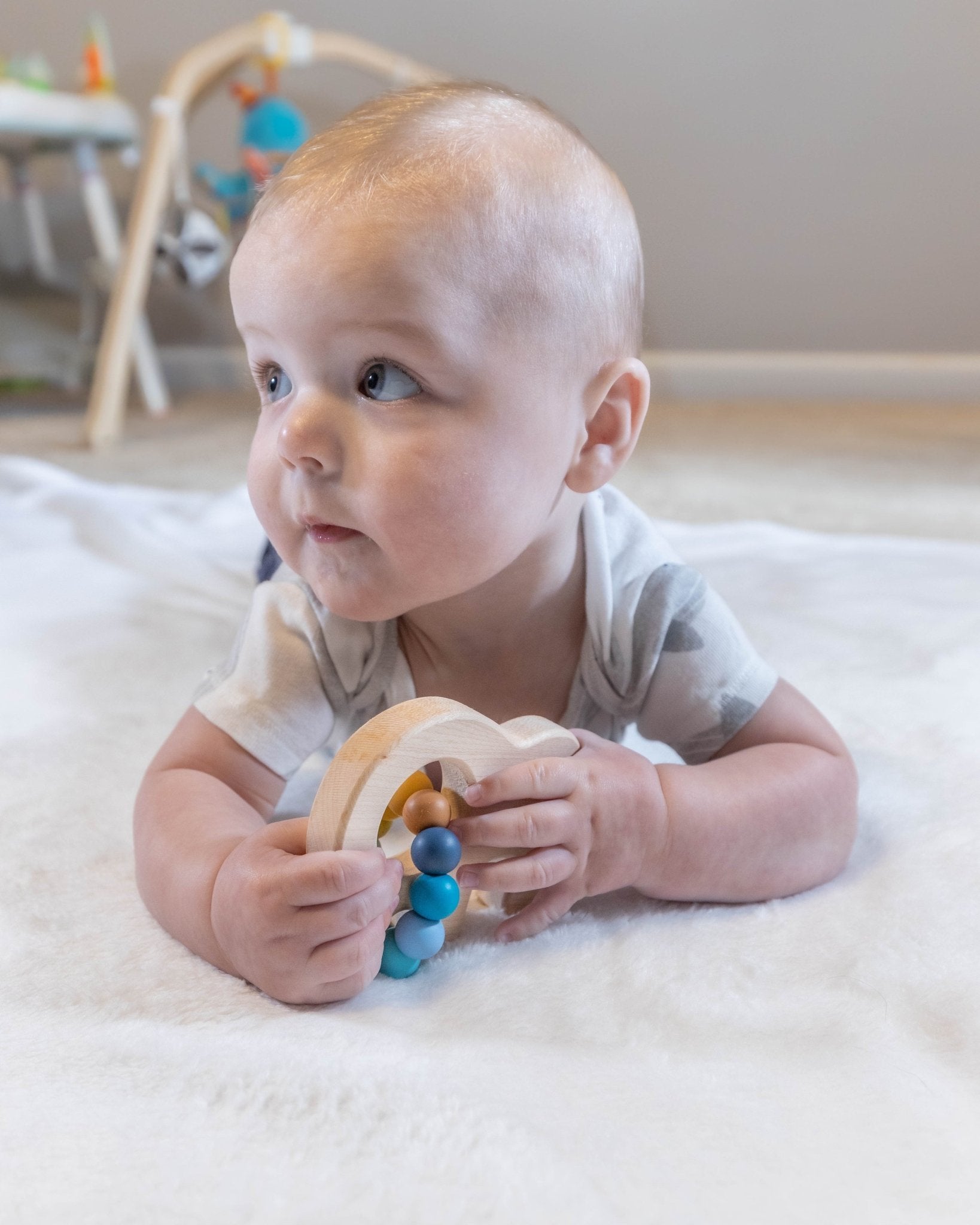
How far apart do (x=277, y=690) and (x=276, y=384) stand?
0.53 feet

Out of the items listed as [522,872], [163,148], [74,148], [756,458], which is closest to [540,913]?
[522,872]

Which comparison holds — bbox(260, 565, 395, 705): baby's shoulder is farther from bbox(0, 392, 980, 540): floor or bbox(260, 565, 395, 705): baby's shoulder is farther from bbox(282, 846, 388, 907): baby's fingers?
bbox(0, 392, 980, 540): floor

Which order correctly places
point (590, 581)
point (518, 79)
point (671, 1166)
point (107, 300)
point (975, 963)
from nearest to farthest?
1. point (671, 1166)
2. point (975, 963)
3. point (590, 581)
4. point (518, 79)
5. point (107, 300)

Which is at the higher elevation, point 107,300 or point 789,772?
point 789,772

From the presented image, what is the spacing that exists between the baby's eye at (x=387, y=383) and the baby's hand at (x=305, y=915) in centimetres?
19

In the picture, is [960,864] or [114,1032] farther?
[960,864]

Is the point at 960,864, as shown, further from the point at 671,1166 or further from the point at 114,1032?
the point at 114,1032

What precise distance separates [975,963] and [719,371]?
211 centimetres

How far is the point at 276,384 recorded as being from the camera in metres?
0.56

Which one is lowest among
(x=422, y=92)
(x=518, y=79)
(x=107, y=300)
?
(x=107, y=300)

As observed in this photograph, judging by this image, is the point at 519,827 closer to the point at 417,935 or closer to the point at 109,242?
the point at 417,935

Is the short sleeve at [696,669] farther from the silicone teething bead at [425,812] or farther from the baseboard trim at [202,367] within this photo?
the baseboard trim at [202,367]

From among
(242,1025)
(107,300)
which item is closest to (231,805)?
(242,1025)

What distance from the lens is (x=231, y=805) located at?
1.90 feet
